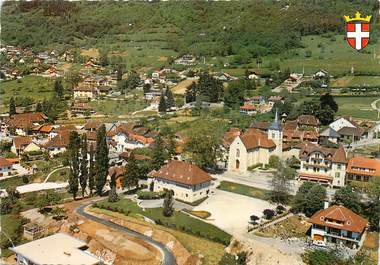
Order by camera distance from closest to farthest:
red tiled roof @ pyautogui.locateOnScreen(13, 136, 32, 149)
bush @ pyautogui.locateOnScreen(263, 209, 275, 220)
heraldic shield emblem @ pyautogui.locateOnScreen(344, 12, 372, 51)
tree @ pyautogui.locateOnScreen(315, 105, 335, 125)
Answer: heraldic shield emblem @ pyautogui.locateOnScreen(344, 12, 372, 51), bush @ pyautogui.locateOnScreen(263, 209, 275, 220), red tiled roof @ pyautogui.locateOnScreen(13, 136, 32, 149), tree @ pyautogui.locateOnScreen(315, 105, 335, 125)

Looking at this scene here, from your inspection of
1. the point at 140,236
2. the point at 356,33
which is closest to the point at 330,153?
the point at 356,33

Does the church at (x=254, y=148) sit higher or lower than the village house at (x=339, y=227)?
Result: higher

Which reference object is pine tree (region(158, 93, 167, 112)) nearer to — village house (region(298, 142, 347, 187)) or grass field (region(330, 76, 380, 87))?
grass field (region(330, 76, 380, 87))

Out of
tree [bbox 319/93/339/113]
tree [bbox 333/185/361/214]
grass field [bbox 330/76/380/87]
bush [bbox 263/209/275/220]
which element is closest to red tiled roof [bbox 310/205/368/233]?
tree [bbox 333/185/361/214]

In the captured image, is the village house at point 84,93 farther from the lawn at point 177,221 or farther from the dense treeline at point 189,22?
the lawn at point 177,221

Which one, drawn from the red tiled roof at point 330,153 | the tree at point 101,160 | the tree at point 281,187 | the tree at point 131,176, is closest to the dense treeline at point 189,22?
the red tiled roof at point 330,153

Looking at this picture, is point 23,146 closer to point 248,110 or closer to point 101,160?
point 101,160
